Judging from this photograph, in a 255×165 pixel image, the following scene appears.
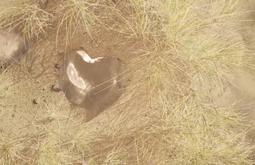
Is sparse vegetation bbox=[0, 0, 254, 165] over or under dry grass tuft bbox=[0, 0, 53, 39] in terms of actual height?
under

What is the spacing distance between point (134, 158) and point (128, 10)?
0.81m

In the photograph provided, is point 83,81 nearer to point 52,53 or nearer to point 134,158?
point 52,53

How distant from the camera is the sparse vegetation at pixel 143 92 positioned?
7.91ft

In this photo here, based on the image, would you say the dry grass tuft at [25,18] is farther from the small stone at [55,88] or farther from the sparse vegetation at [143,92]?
the small stone at [55,88]

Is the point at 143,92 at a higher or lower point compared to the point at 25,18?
lower

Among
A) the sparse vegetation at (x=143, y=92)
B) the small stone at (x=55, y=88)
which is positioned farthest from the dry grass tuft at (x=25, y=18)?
the small stone at (x=55, y=88)

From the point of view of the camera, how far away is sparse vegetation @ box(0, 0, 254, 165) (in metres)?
2.41

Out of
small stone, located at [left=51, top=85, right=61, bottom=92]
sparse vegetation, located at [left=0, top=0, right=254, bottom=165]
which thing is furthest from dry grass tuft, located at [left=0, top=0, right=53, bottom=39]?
small stone, located at [left=51, top=85, right=61, bottom=92]

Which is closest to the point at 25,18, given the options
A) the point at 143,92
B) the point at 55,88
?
the point at 55,88

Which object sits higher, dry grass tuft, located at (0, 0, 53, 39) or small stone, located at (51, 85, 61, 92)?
dry grass tuft, located at (0, 0, 53, 39)

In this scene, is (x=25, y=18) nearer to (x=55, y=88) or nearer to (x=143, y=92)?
(x=55, y=88)

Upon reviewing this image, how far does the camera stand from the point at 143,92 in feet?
8.08

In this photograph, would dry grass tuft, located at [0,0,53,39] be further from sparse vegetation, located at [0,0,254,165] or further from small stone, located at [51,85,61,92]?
small stone, located at [51,85,61,92]

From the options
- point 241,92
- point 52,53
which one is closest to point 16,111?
point 52,53
